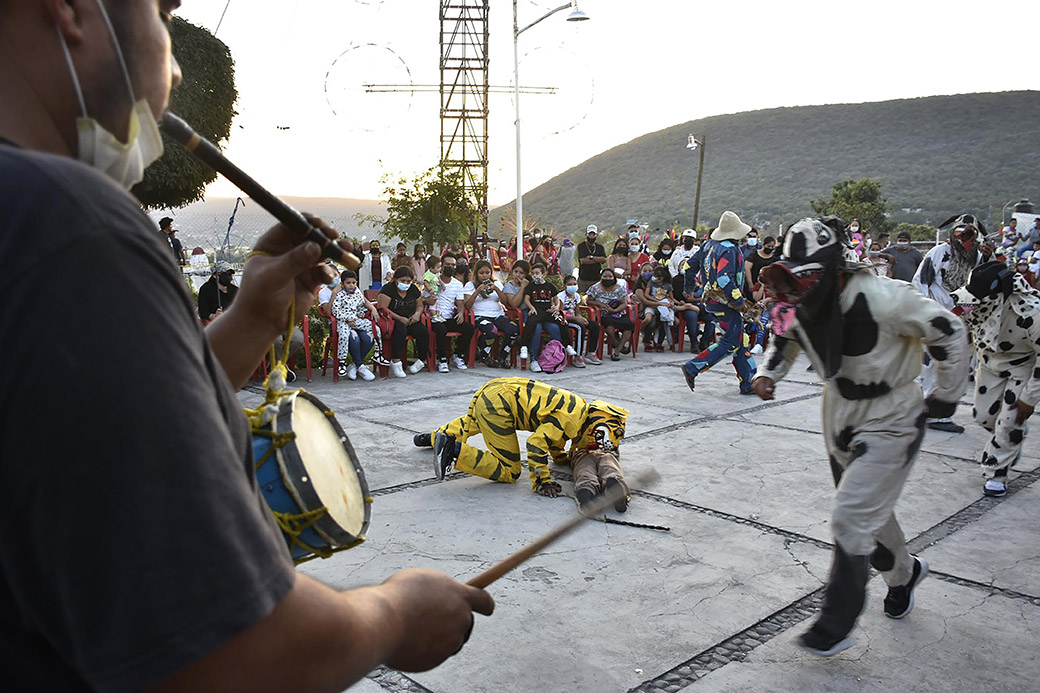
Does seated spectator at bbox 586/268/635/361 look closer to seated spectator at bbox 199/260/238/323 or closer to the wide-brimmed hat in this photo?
the wide-brimmed hat

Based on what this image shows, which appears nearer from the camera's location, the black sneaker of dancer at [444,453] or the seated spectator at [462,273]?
the black sneaker of dancer at [444,453]

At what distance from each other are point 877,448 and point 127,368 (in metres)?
3.56

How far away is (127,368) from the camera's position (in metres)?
0.72

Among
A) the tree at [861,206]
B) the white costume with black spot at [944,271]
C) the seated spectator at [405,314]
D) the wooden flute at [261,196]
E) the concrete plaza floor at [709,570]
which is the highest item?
the tree at [861,206]

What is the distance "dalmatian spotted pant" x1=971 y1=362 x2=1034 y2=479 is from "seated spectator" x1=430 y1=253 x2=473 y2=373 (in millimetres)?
6883

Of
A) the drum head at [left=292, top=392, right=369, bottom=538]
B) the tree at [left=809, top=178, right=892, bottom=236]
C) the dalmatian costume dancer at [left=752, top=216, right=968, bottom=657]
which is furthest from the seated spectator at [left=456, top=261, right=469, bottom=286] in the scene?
the tree at [left=809, top=178, right=892, bottom=236]

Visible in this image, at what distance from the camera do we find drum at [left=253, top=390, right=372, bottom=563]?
1.76m

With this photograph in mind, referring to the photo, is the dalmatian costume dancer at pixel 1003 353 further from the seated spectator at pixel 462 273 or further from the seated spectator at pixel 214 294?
the seated spectator at pixel 214 294

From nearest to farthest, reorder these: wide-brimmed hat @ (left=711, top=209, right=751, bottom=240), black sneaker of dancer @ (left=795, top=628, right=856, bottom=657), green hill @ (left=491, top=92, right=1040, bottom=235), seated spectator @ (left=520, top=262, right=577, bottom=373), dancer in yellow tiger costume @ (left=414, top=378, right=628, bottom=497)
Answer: black sneaker of dancer @ (left=795, top=628, right=856, bottom=657) → dancer in yellow tiger costume @ (left=414, top=378, right=628, bottom=497) → wide-brimmed hat @ (left=711, top=209, right=751, bottom=240) → seated spectator @ (left=520, top=262, right=577, bottom=373) → green hill @ (left=491, top=92, right=1040, bottom=235)

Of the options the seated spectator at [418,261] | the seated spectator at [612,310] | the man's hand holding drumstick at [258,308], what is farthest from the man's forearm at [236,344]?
the seated spectator at [418,261]

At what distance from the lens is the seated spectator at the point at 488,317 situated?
39.3 feet

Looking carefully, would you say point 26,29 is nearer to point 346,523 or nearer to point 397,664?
point 397,664

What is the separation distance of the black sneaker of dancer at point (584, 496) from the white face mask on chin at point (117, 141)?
15.4 ft

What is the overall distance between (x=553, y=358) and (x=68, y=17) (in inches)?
431
